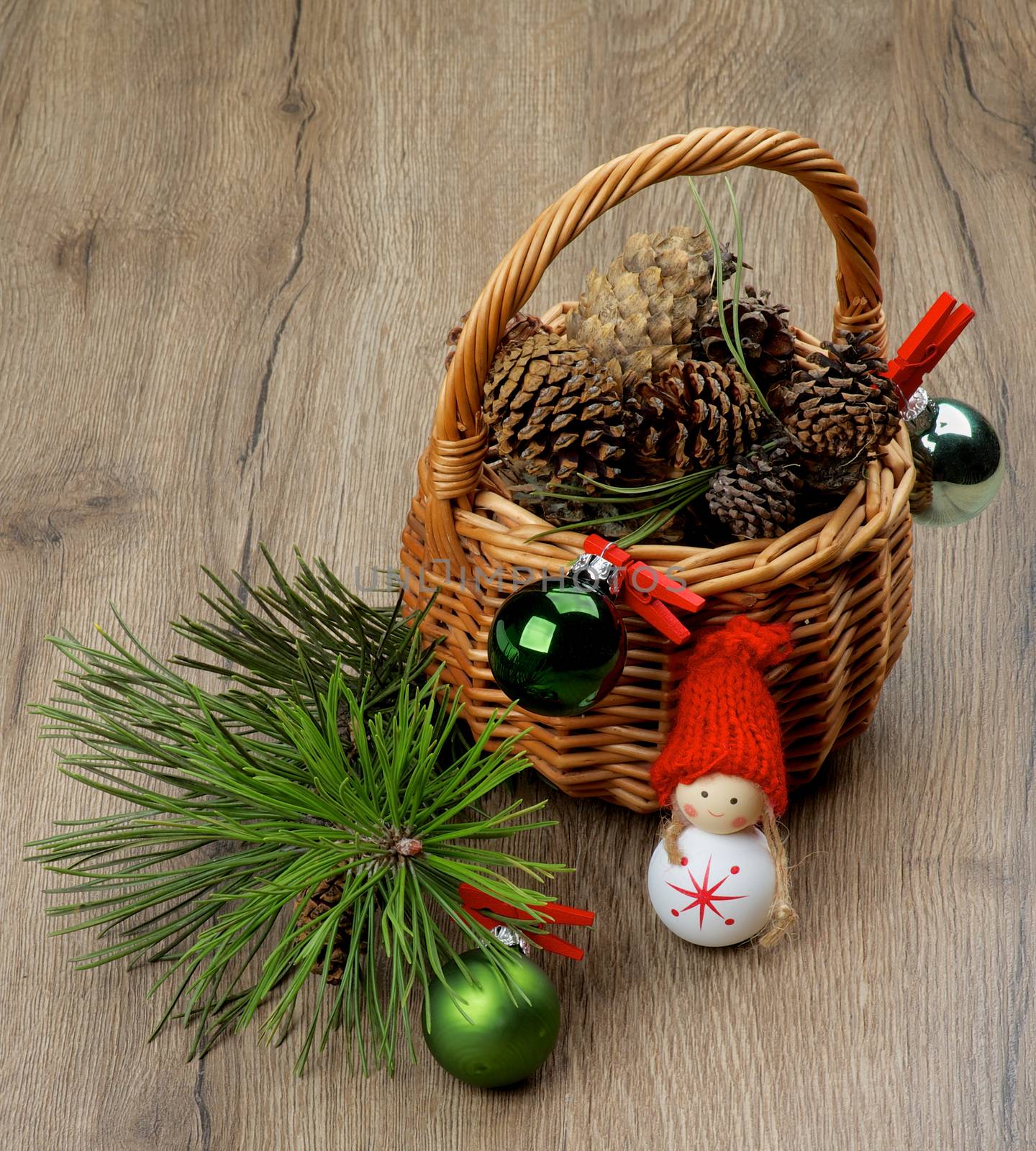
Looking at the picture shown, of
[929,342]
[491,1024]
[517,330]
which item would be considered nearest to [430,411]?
[517,330]

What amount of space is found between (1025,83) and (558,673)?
100 cm

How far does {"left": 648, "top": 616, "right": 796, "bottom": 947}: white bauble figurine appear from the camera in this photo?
2.33 feet

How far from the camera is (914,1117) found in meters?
0.69

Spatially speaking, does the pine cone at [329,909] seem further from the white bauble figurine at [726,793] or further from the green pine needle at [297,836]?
the white bauble figurine at [726,793]

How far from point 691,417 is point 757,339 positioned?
0.28ft

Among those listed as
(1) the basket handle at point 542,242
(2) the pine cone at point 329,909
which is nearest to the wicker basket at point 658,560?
(1) the basket handle at point 542,242

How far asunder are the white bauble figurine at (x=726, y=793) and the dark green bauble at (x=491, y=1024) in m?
0.10

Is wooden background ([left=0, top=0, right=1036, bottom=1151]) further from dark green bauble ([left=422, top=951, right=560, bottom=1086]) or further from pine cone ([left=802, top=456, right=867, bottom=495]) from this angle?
pine cone ([left=802, top=456, right=867, bottom=495])

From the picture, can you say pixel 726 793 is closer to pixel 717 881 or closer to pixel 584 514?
pixel 717 881

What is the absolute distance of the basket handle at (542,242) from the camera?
688 millimetres

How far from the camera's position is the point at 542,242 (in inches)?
27.0

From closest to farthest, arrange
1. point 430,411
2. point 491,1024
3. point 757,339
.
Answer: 1. point 491,1024
2. point 757,339
3. point 430,411

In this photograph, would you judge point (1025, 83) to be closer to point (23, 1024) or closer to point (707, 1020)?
point (707, 1020)

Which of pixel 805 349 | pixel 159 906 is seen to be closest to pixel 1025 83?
pixel 805 349
